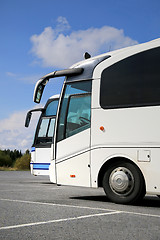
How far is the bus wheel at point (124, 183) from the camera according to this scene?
724 cm

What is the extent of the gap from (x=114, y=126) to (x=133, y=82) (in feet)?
3.39

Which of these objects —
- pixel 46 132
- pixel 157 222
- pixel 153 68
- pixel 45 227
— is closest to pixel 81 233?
pixel 45 227

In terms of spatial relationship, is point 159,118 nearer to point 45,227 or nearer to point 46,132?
point 45,227

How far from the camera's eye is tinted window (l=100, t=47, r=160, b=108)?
729cm

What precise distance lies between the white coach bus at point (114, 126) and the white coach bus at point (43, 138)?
5.68 m

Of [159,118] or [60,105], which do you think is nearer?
[159,118]

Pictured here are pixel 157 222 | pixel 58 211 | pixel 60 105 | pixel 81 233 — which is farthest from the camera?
pixel 60 105

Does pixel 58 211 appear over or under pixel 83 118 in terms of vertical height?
under

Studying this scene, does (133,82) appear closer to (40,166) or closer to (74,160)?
(74,160)

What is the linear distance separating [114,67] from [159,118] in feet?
5.40

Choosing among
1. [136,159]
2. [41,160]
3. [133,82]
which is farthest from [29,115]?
[136,159]

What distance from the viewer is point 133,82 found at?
296 inches

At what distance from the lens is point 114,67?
7879 mm

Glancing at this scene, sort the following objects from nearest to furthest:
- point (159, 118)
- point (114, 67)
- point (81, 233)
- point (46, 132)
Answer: point (81, 233) < point (159, 118) < point (114, 67) < point (46, 132)
